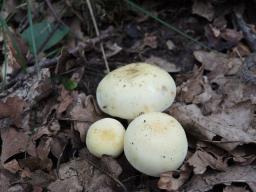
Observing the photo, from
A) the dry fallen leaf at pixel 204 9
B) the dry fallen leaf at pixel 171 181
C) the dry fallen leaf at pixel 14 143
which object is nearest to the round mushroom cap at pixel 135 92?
the dry fallen leaf at pixel 171 181

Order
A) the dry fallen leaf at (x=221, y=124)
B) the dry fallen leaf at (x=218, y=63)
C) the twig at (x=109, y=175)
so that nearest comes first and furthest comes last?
the twig at (x=109, y=175) → the dry fallen leaf at (x=221, y=124) → the dry fallen leaf at (x=218, y=63)

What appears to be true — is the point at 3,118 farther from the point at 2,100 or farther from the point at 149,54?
the point at 149,54

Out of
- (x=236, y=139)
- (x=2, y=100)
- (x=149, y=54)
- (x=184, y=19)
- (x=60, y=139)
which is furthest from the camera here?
(x=184, y=19)

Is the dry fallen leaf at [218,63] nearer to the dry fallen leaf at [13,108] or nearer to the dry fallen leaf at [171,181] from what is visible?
the dry fallen leaf at [171,181]

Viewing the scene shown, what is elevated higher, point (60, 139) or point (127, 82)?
point (127, 82)

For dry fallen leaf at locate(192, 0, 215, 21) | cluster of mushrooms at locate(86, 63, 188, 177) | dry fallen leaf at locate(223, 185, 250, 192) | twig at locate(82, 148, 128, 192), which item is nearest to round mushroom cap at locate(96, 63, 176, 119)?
cluster of mushrooms at locate(86, 63, 188, 177)

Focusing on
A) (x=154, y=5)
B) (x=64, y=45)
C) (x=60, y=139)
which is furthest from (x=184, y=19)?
(x=60, y=139)
